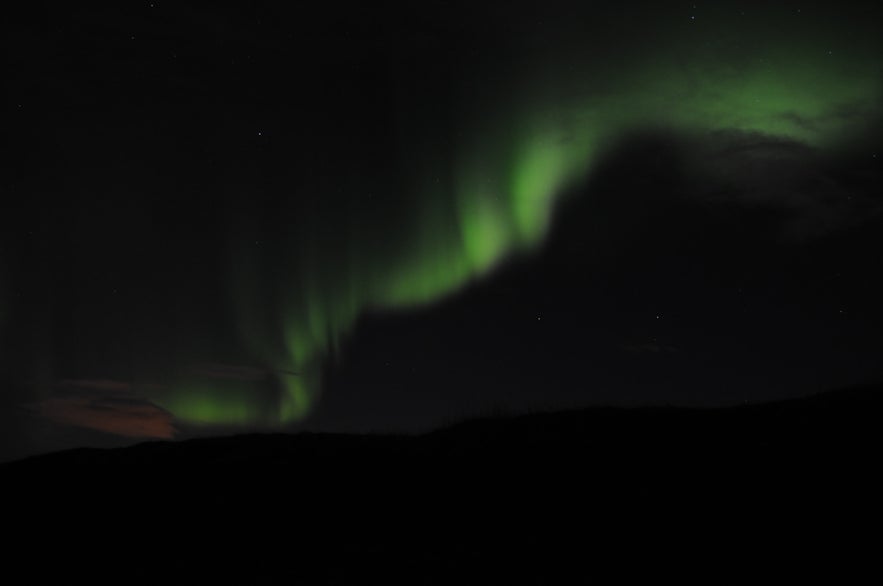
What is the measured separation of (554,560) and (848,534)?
3.63 m

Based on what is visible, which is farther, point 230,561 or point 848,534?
point 230,561

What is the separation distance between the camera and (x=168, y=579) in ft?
33.1

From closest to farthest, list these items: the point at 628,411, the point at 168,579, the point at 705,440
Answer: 1. the point at 168,579
2. the point at 705,440
3. the point at 628,411

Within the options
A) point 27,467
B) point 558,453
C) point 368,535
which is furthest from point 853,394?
point 27,467

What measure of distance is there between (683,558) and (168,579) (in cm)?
737

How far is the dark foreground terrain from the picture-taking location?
29.0 feet

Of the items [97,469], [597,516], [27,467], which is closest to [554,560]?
[597,516]

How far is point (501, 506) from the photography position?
11.0 meters

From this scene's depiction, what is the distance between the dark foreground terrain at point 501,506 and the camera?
348 inches

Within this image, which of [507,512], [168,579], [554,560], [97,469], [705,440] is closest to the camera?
[554,560]

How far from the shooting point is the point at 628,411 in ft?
46.7

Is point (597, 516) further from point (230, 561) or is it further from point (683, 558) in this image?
point (230, 561)

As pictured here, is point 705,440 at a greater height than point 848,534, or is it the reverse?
point 705,440

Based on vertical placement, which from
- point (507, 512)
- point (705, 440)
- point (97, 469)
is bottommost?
point (507, 512)
